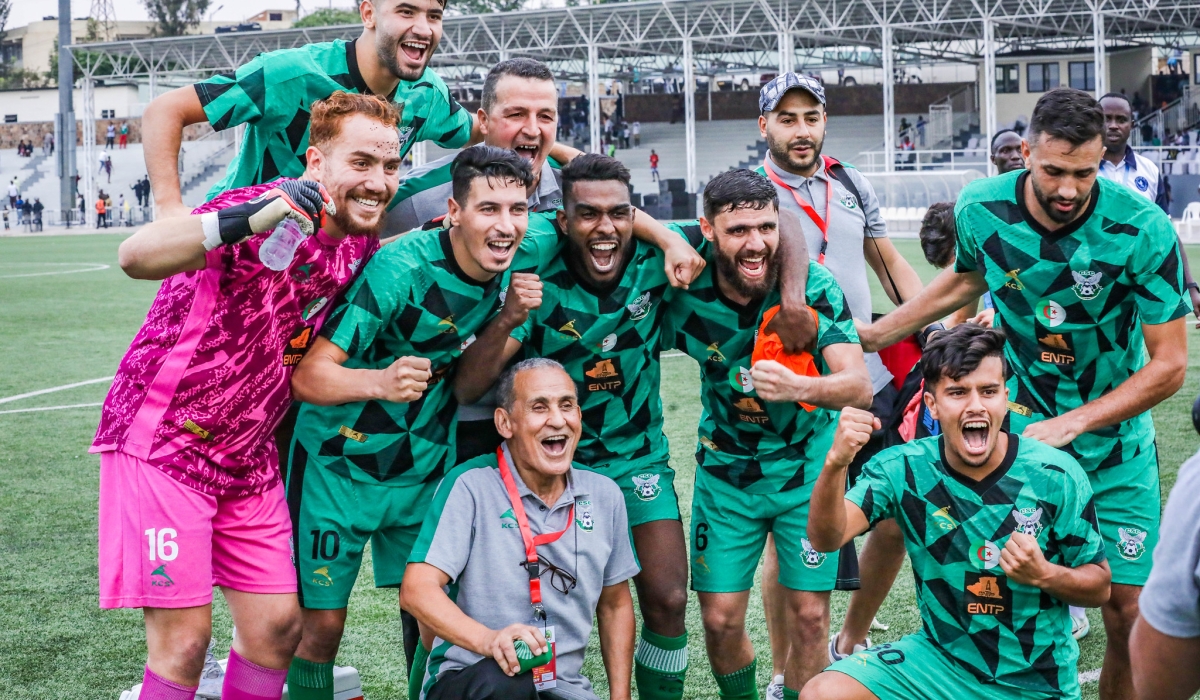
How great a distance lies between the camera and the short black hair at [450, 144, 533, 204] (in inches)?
173

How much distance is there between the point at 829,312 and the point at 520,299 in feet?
3.98

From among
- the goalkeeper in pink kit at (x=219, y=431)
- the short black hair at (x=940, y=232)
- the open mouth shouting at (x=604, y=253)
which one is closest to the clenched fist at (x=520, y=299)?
the open mouth shouting at (x=604, y=253)

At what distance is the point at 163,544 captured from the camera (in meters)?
3.88

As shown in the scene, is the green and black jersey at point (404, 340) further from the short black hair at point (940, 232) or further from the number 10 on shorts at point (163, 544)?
the short black hair at point (940, 232)

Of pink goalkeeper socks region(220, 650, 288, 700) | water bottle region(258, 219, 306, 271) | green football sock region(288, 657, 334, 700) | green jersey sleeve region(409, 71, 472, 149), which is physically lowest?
green football sock region(288, 657, 334, 700)

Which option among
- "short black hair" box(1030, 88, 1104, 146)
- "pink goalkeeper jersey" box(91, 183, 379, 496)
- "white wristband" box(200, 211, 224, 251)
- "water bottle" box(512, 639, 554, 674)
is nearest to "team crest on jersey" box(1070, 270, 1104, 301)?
"short black hair" box(1030, 88, 1104, 146)

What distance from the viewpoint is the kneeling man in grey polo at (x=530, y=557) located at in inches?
161

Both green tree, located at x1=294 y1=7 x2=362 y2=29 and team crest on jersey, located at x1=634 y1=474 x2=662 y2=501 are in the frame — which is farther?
green tree, located at x1=294 y1=7 x2=362 y2=29

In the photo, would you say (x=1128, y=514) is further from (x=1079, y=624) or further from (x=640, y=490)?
(x=640, y=490)

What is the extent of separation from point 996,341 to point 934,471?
1.55ft

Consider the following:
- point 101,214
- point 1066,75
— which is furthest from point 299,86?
point 1066,75

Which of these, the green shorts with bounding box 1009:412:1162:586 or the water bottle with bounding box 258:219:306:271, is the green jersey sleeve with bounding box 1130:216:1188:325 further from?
the water bottle with bounding box 258:219:306:271

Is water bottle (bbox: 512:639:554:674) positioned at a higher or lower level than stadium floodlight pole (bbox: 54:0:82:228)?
lower

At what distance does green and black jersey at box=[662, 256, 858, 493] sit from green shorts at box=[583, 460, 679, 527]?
27 centimetres
